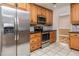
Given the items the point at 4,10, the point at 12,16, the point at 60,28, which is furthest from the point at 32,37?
the point at 4,10

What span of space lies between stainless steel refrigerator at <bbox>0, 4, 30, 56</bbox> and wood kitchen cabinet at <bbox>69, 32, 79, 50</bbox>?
145 centimetres

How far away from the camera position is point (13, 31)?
2.02 m

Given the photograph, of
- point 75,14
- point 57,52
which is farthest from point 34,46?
point 75,14

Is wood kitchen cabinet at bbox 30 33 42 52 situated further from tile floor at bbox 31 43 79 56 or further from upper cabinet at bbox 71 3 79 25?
upper cabinet at bbox 71 3 79 25

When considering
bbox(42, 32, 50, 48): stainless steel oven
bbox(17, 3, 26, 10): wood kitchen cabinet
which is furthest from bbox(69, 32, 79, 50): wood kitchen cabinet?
bbox(17, 3, 26, 10): wood kitchen cabinet

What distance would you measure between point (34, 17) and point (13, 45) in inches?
56.2

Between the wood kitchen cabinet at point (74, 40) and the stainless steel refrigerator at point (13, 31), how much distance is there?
1451 millimetres

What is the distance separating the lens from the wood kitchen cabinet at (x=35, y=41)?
288 centimetres

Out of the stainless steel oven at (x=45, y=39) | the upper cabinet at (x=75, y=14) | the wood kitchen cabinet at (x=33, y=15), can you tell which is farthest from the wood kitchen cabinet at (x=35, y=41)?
the upper cabinet at (x=75, y=14)

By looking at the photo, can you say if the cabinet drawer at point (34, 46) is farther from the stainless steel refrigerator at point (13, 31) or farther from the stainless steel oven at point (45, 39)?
the stainless steel refrigerator at point (13, 31)

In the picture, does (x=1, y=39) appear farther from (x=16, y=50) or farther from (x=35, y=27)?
(x=35, y=27)

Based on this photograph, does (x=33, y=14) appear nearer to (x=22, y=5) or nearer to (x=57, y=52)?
(x=22, y=5)

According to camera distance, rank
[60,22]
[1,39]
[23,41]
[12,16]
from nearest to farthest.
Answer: [1,39]
[12,16]
[23,41]
[60,22]

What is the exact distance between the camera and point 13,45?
2.09 metres
